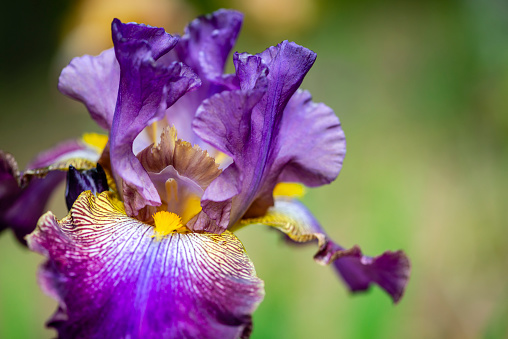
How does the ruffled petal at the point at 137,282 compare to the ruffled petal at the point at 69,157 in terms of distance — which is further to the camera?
the ruffled petal at the point at 69,157

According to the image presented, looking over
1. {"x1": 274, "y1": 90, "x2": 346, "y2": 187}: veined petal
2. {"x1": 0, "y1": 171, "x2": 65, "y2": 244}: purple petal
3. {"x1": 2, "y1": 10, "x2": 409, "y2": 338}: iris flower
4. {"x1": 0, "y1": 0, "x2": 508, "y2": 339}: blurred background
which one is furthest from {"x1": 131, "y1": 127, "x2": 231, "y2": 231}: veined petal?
{"x1": 0, "y1": 0, "x2": 508, "y2": 339}: blurred background

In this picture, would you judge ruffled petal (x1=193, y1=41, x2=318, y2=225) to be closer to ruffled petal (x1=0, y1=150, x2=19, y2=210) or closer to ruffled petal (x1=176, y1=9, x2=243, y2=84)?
ruffled petal (x1=176, y1=9, x2=243, y2=84)

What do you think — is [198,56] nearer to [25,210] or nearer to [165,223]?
[165,223]

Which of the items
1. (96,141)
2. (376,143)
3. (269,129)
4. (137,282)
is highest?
(376,143)

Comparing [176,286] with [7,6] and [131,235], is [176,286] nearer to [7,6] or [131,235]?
[131,235]

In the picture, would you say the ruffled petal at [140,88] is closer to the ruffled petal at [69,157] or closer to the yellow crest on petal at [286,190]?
the ruffled petal at [69,157]

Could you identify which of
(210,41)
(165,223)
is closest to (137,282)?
(165,223)

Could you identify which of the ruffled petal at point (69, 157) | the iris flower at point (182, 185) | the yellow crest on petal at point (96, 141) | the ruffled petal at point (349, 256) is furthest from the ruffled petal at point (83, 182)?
the ruffled petal at point (349, 256)
